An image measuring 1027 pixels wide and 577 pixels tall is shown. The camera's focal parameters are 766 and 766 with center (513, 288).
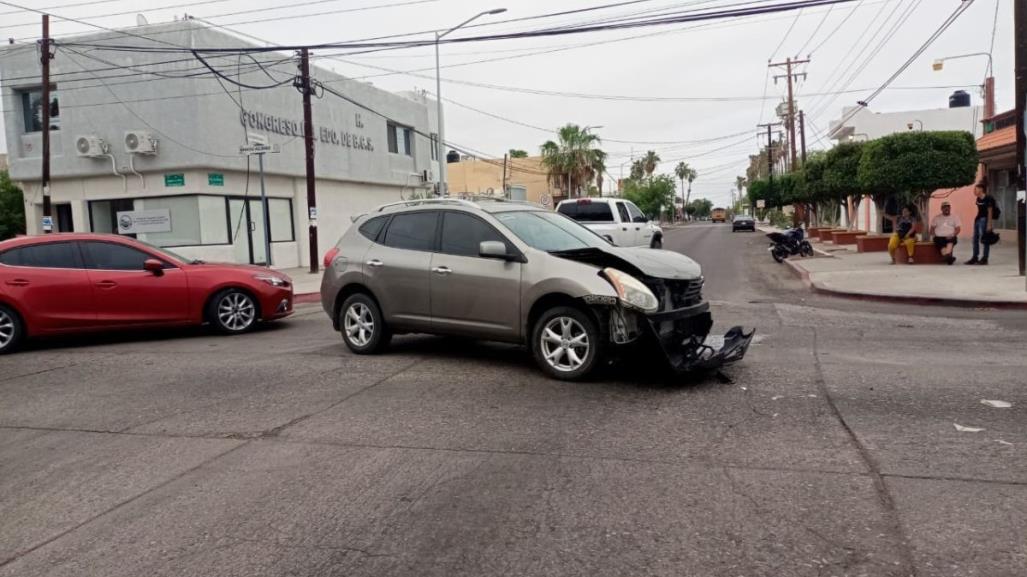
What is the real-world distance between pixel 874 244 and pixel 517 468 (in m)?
22.1

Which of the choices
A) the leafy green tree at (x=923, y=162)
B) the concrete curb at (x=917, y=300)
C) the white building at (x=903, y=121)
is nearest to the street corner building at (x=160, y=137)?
the concrete curb at (x=917, y=300)

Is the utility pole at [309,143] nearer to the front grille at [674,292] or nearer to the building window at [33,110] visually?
the building window at [33,110]

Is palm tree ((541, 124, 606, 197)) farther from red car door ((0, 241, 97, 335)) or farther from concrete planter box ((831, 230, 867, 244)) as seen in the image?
red car door ((0, 241, 97, 335))

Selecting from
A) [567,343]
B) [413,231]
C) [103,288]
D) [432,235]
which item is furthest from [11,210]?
[567,343]

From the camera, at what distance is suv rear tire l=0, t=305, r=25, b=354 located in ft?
33.1

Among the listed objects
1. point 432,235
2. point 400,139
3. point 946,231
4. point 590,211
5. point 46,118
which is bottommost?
point 946,231

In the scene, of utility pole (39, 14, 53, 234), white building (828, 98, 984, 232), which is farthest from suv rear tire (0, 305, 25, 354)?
white building (828, 98, 984, 232)

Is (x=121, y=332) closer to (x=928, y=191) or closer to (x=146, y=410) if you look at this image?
(x=146, y=410)

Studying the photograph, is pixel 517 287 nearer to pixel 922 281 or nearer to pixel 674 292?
pixel 674 292

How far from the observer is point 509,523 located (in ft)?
13.0

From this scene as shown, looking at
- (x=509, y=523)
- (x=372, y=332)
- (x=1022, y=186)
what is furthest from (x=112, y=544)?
(x=1022, y=186)

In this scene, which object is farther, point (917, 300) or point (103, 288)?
point (917, 300)

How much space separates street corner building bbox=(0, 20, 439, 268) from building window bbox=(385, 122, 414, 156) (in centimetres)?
720

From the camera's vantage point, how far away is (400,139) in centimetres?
3469
